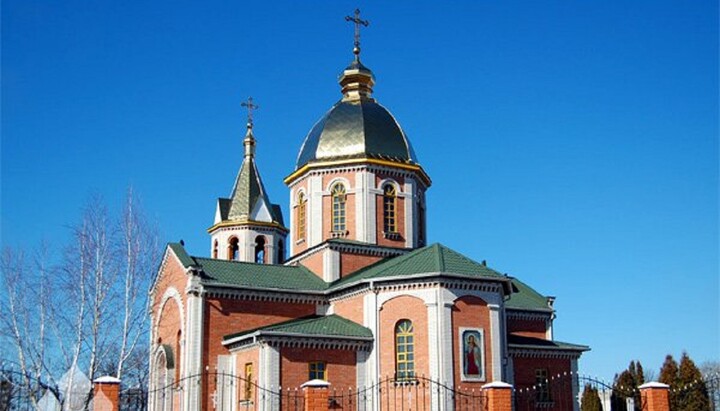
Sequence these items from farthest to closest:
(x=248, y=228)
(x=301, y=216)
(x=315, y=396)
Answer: (x=248, y=228)
(x=301, y=216)
(x=315, y=396)

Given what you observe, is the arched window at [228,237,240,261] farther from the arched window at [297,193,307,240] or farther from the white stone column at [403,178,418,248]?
the white stone column at [403,178,418,248]

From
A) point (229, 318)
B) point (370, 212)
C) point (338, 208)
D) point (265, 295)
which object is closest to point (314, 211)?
point (338, 208)

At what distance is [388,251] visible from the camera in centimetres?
2611

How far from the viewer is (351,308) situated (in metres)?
23.4

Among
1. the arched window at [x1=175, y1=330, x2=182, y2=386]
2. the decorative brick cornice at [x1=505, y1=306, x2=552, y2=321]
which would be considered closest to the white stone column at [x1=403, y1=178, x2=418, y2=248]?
the decorative brick cornice at [x1=505, y1=306, x2=552, y2=321]

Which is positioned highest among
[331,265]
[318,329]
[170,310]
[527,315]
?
[331,265]

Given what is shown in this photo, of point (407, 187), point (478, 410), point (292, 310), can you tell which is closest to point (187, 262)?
point (292, 310)

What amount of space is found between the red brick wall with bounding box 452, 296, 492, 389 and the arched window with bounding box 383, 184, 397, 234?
16.7ft

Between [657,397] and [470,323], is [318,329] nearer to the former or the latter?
[470,323]

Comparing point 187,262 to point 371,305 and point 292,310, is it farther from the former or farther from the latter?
point 371,305

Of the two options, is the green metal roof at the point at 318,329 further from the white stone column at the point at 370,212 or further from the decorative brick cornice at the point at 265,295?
the white stone column at the point at 370,212

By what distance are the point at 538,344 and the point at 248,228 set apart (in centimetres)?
1197

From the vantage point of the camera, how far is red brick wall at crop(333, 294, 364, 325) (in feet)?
75.4

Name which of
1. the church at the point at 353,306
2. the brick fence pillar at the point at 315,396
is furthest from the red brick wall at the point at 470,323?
the brick fence pillar at the point at 315,396
